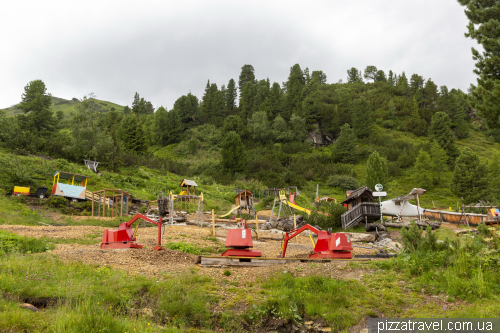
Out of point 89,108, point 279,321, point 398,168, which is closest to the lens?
point 279,321

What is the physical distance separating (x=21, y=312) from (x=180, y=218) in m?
16.4

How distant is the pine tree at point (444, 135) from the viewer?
2343 inches

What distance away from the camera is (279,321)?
624cm

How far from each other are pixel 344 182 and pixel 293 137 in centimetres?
2695

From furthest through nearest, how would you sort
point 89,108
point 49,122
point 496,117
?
point 89,108
point 49,122
point 496,117

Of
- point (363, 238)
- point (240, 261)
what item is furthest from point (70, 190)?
point (363, 238)

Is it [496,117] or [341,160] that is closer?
[496,117]

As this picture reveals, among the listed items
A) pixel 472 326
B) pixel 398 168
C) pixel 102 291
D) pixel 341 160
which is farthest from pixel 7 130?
pixel 398 168

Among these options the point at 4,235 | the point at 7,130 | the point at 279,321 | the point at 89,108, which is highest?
the point at 89,108

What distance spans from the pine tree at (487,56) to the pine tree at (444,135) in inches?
A: 1996

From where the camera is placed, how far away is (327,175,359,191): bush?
44469mm

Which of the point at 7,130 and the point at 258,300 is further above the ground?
the point at 7,130

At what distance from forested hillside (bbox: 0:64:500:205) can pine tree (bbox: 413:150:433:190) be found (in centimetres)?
17

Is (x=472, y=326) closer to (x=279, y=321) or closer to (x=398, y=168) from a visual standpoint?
(x=279, y=321)
